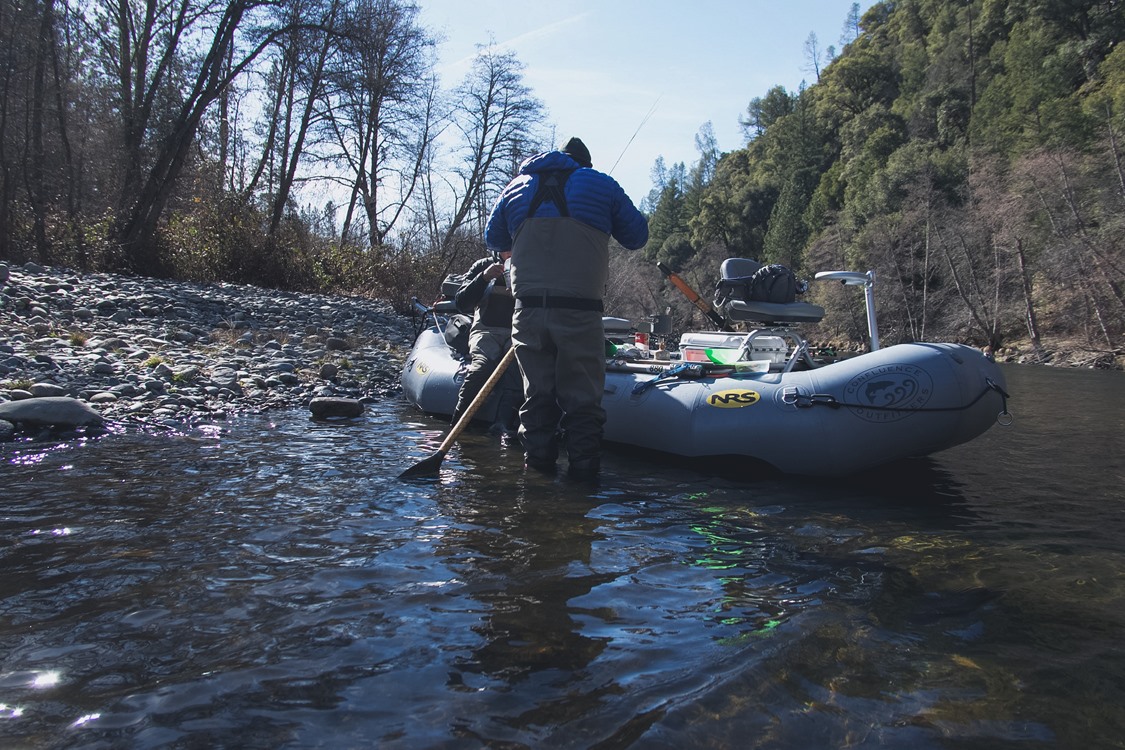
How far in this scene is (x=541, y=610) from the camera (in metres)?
2.57

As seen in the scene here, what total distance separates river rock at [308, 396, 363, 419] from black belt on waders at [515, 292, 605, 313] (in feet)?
Answer: 9.40

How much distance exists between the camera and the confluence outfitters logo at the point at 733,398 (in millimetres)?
4879

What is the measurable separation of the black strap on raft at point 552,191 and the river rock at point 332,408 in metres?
3.12

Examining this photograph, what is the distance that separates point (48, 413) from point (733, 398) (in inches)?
185

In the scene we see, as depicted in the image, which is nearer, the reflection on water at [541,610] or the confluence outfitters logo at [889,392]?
the reflection on water at [541,610]

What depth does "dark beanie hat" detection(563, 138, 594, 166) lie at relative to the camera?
16.0ft

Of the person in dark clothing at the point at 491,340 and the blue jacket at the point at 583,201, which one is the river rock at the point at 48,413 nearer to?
the person in dark clothing at the point at 491,340

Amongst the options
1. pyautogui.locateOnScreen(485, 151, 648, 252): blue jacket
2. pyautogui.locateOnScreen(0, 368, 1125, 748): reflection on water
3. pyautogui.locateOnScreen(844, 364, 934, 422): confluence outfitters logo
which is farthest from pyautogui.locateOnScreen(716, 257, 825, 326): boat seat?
pyautogui.locateOnScreen(0, 368, 1125, 748): reflection on water

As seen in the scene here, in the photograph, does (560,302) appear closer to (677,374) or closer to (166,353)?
(677,374)

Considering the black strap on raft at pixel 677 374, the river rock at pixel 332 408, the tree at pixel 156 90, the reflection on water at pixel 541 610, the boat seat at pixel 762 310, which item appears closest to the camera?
the reflection on water at pixel 541 610

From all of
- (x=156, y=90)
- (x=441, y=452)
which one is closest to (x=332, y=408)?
(x=441, y=452)

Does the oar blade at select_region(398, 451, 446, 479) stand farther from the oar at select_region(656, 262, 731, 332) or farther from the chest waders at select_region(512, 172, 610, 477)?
the oar at select_region(656, 262, 731, 332)

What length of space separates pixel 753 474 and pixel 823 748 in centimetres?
324

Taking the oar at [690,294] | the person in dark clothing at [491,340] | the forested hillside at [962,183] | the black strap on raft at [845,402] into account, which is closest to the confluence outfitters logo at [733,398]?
the black strap on raft at [845,402]
